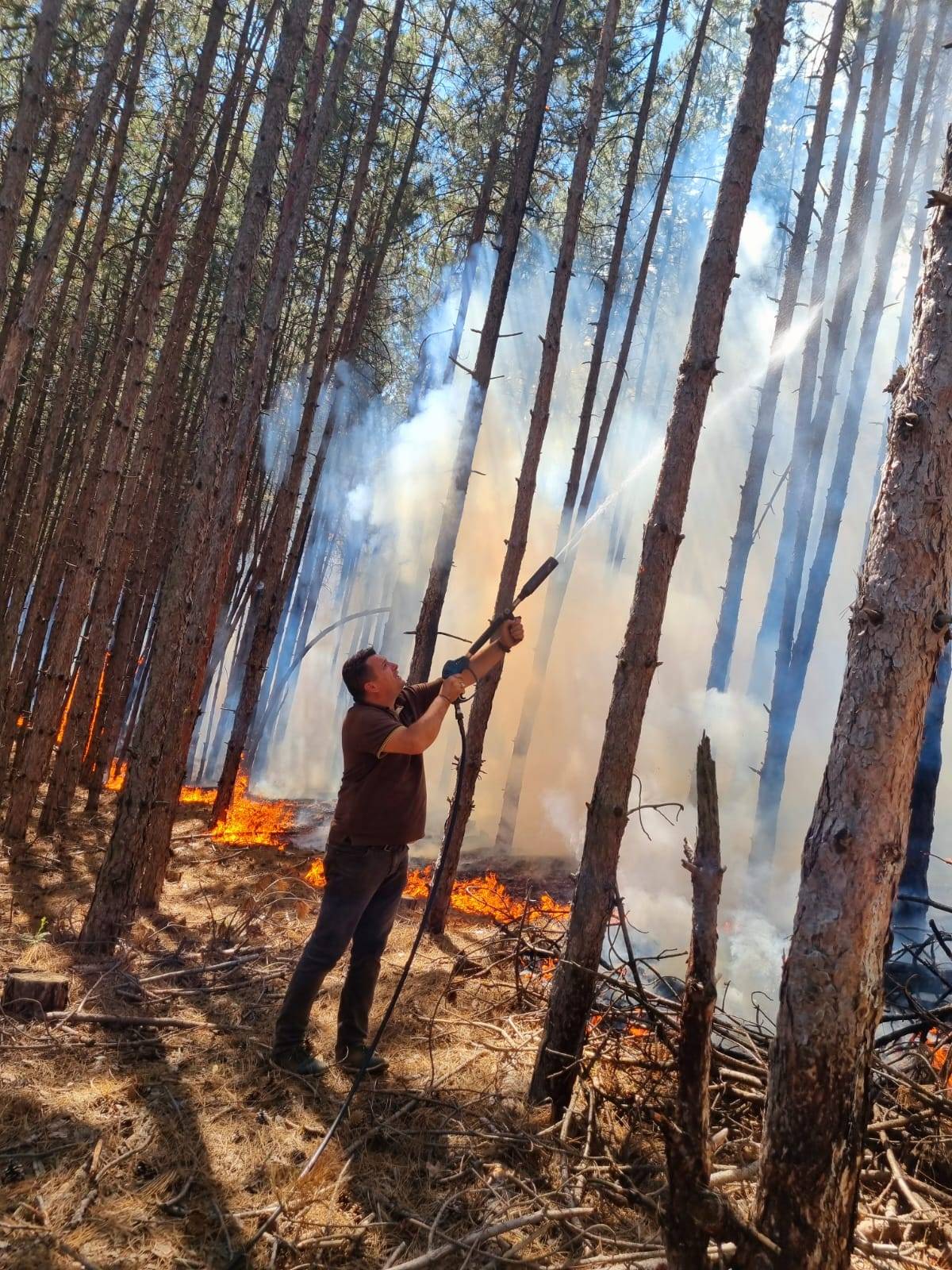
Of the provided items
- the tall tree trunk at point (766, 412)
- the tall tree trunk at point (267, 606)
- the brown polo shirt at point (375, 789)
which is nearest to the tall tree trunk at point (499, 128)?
the tall tree trunk at point (267, 606)

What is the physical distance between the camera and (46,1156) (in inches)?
129

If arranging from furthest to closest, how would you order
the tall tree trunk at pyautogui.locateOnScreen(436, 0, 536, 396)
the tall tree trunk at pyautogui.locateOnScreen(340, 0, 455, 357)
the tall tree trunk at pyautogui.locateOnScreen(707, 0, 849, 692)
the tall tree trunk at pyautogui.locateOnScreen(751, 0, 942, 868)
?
the tall tree trunk at pyautogui.locateOnScreen(707, 0, 849, 692), the tall tree trunk at pyautogui.locateOnScreen(751, 0, 942, 868), the tall tree trunk at pyautogui.locateOnScreen(340, 0, 455, 357), the tall tree trunk at pyautogui.locateOnScreen(436, 0, 536, 396)

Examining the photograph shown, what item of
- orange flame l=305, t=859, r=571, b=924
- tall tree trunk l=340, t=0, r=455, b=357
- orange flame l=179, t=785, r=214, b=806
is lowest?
orange flame l=179, t=785, r=214, b=806

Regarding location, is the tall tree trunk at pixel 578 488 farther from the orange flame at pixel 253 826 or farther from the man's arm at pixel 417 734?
the man's arm at pixel 417 734

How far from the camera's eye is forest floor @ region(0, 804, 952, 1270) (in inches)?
116

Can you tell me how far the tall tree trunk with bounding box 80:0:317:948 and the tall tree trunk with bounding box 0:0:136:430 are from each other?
1.50 metres

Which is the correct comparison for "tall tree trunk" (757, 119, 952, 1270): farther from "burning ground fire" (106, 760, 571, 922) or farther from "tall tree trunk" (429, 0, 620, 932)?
"tall tree trunk" (429, 0, 620, 932)

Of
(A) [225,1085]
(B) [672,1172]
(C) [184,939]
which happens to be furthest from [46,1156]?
(C) [184,939]

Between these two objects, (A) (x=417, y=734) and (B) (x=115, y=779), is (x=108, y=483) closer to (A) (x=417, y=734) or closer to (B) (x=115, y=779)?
(A) (x=417, y=734)

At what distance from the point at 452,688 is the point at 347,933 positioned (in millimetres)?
1336

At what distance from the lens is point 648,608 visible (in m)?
4.41

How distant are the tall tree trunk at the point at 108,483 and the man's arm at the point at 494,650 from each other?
18.7 feet

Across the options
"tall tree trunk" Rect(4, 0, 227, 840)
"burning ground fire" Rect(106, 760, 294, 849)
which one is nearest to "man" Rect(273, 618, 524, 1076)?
"tall tree trunk" Rect(4, 0, 227, 840)

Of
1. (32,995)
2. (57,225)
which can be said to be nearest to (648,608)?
(32,995)
